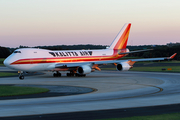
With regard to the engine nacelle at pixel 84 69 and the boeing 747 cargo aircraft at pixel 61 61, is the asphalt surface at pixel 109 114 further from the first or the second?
the boeing 747 cargo aircraft at pixel 61 61

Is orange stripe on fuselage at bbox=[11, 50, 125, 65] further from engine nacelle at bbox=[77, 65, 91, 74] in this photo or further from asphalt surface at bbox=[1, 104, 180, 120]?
asphalt surface at bbox=[1, 104, 180, 120]

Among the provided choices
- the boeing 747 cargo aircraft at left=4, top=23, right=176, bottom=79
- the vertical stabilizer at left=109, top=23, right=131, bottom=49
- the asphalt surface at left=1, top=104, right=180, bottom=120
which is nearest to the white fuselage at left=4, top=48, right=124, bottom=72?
the boeing 747 cargo aircraft at left=4, top=23, right=176, bottom=79

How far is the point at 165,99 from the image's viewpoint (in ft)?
78.3

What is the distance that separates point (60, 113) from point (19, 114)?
253cm

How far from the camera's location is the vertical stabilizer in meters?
60.4

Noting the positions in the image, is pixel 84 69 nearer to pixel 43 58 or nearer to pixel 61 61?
pixel 61 61

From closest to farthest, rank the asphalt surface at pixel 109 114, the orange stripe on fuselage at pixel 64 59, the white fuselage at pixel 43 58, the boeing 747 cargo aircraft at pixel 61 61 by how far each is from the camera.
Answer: the asphalt surface at pixel 109 114
the white fuselage at pixel 43 58
the boeing 747 cargo aircraft at pixel 61 61
the orange stripe on fuselage at pixel 64 59

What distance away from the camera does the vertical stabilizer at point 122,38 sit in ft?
198

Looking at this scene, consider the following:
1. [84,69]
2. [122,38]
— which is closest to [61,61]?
[84,69]

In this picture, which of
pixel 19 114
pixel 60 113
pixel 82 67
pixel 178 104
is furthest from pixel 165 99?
pixel 82 67

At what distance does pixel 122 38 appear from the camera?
200ft

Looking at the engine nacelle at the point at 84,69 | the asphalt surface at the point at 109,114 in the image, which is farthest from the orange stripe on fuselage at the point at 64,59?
the asphalt surface at the point at 109,114

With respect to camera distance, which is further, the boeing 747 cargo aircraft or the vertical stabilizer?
the vertical stabilizer

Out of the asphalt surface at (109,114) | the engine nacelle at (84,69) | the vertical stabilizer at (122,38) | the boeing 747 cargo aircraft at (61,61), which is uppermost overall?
the vertical stabilizer at (122,38)
